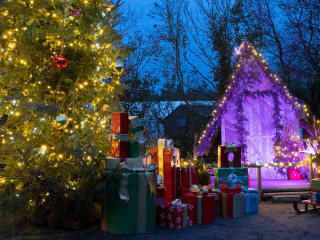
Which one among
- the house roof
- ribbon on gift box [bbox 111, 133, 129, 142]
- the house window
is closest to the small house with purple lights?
the house roof

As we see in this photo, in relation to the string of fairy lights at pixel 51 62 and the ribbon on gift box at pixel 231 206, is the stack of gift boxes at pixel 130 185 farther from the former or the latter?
the ribbon on gift box at pixel 231 206

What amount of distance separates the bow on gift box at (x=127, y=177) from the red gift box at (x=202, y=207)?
874 mm

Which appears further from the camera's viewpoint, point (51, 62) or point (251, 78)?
point (251, 78)

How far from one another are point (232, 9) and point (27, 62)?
13.4m

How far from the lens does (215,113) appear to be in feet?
36.5

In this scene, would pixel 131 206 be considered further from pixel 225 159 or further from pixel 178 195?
pixel 225 159

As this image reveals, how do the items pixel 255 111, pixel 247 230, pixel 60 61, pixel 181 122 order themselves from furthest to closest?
pixel 181 122 → pixel 255 111 → pixel 60 61 → pixel 247 230

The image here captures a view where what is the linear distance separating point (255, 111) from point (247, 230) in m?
5.76

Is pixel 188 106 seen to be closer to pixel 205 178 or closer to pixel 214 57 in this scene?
pixel 214 57

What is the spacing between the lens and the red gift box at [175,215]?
6.06m

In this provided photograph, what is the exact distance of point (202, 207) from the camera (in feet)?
21.3

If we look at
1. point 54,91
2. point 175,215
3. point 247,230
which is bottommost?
point 247,230

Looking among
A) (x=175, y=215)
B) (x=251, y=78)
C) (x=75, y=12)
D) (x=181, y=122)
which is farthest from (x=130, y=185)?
(x=181, y=122)

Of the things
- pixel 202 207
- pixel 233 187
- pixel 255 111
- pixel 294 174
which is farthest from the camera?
pixel 255 111
